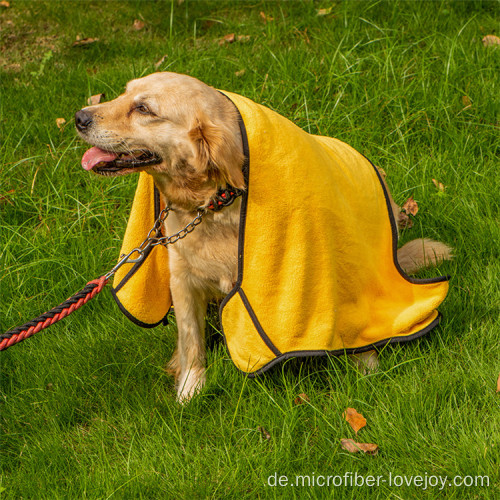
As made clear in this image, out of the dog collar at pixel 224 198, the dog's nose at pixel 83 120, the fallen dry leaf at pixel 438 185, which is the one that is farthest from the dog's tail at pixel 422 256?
the dog's nose at pixel 83 120

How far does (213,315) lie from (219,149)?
3.66ft

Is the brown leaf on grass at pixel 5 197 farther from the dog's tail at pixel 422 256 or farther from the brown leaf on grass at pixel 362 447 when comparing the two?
the brown leaf on grass at pixel 362 447

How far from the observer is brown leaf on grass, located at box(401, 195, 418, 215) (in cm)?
362

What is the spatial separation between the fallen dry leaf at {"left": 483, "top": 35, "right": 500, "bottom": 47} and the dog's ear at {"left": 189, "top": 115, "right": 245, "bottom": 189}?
9.26 ft

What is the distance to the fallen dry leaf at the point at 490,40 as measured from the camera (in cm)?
449

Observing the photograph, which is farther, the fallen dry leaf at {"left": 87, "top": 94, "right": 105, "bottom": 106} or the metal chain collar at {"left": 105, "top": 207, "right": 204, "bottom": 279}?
the fallen dry leaf at {"left": 87, "top": 94, "right": 105, "bottom": 106}

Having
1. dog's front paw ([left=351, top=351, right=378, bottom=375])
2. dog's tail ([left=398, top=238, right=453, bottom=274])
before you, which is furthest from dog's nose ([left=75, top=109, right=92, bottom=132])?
dog's tail ([left=398, top=238, right=453, bottom=274])

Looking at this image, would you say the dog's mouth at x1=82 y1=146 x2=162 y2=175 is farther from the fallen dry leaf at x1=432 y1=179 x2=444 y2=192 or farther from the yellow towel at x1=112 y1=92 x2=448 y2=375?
the fallen dry leaf at x1=432 y1=179 x2=444 y2=192

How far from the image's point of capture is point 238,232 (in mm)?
2605

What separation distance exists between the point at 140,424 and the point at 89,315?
0.78 m

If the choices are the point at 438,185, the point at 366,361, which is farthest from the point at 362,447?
the point at 438,185

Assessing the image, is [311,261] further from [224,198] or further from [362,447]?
[362,447]

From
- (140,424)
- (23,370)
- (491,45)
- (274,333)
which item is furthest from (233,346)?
(491,45)

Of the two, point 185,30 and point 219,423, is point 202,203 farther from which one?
point 185,30
